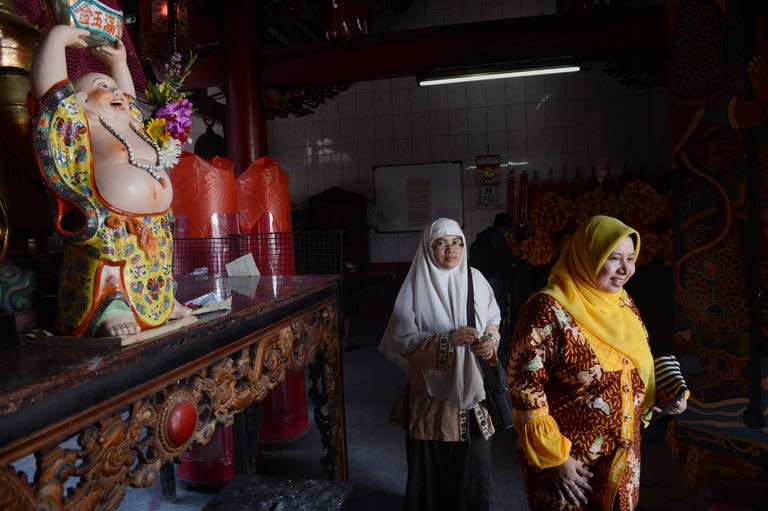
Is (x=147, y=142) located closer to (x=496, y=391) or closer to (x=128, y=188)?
(x=128, y=188)

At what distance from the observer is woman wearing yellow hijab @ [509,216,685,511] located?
147 cm

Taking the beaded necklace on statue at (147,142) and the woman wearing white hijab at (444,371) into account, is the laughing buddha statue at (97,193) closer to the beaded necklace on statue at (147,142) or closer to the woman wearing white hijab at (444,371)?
the beaded necklace on statue at (147,142)

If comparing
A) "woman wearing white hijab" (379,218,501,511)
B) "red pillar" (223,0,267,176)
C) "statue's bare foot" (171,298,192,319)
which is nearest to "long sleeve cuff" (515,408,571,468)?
"woman wearing white hijab" (379,218,501,511)

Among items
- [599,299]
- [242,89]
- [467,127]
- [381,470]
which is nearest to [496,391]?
[599,299]

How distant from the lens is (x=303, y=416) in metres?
3.41

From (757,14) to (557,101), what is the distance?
14.3 ft

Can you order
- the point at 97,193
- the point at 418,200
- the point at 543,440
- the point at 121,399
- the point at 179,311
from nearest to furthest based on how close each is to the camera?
the point at 121,399 < the point at 97,193 < the point at 179,311 < the point at 543,440 < the point at 418,200

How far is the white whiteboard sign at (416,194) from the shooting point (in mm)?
6809

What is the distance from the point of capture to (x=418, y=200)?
692 cm

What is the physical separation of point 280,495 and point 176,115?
4.70ft

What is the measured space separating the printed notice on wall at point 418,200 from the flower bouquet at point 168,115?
5.83 m

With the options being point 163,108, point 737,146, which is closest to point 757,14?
point 737,146

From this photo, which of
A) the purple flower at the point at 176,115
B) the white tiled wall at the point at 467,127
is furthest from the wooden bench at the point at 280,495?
the white tiled wall at the point at 467,127

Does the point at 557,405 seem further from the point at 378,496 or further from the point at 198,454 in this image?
the point at 198,454
